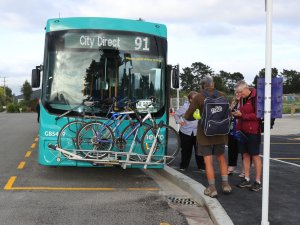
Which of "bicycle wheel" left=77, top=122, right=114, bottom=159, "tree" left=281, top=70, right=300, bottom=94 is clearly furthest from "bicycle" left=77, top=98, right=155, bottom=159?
"tree" left=281, top=70, right=300, bottom=94

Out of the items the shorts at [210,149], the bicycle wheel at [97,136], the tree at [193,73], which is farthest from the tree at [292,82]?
the shorts at [210,149]

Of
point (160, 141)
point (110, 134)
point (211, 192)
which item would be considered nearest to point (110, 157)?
point (110, 134)

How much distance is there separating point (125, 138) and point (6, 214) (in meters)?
2.77

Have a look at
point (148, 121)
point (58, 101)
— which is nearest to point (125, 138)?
point (148, 121)

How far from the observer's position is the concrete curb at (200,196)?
544 centimetres

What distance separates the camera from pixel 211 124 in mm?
6383

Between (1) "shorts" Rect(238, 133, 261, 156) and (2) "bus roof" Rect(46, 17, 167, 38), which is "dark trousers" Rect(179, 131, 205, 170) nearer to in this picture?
(1) "shorts" Rect(238, 133, 261, 156)

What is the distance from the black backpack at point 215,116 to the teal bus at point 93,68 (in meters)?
2.12

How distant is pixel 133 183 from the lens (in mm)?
8352

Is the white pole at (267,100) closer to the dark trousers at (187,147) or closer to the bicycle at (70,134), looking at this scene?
the bicycle at (70,134)

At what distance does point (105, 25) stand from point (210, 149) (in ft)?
11.1

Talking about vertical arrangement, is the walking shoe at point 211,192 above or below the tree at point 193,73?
below

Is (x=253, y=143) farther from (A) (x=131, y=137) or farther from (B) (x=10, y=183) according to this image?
(B) (x=10, y=183)

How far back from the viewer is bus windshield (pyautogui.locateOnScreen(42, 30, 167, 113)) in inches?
321
